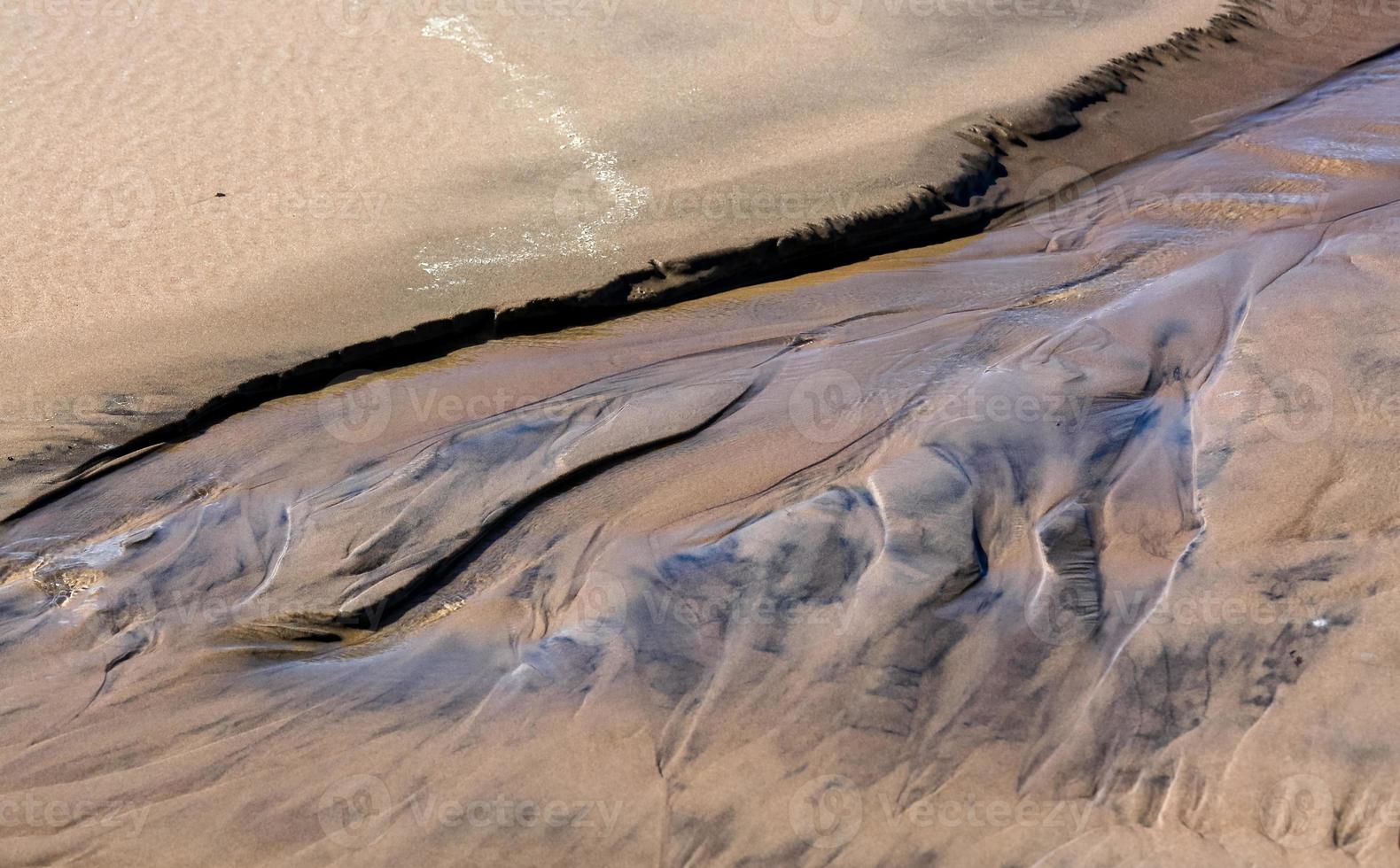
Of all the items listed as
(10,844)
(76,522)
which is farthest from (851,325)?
(10,844)

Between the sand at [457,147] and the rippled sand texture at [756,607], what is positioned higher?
the sand at [457,147]

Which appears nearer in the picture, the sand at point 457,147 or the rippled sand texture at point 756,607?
the rippled sand texture at point 756,607

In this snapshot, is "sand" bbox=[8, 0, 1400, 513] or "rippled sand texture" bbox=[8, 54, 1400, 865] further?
"sand" bbox=[8, 0, 1400, 513]

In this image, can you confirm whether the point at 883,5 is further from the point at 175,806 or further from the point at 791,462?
the point at 175,806

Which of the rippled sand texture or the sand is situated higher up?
the sand
